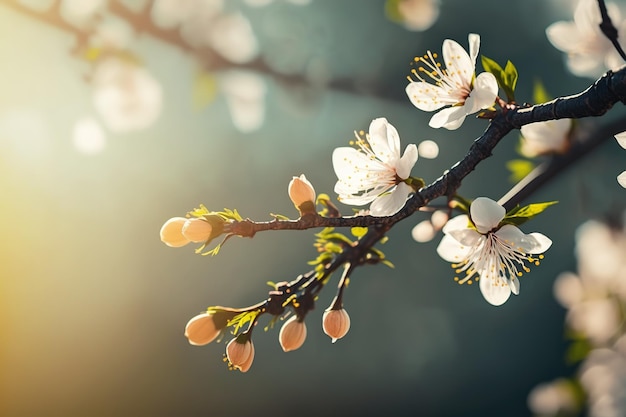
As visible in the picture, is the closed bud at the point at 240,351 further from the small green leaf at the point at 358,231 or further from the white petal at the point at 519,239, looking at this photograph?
the white petal at the point at 519,239

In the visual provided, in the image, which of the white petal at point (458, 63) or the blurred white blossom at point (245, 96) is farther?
the blurred white blossom at point (245, 96)

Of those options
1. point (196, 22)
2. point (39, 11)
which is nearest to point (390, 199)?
point (39, 11)

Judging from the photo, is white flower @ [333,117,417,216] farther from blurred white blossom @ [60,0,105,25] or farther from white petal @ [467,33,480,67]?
blurred white blossom @ [60,0,105,25]

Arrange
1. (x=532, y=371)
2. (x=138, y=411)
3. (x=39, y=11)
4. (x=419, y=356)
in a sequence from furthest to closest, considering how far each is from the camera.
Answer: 1. (x=419, y=356)
2. (x=138, y=411)
3. (x=532, y=371)
4. (x=39, y=11)

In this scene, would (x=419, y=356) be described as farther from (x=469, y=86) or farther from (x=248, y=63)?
(x=469, y=86)

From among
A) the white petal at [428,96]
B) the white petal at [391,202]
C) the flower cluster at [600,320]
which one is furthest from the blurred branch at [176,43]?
the white petal at [391,202]

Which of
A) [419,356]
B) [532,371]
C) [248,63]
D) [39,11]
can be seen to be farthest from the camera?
[419,356]

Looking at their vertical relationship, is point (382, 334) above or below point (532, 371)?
above
